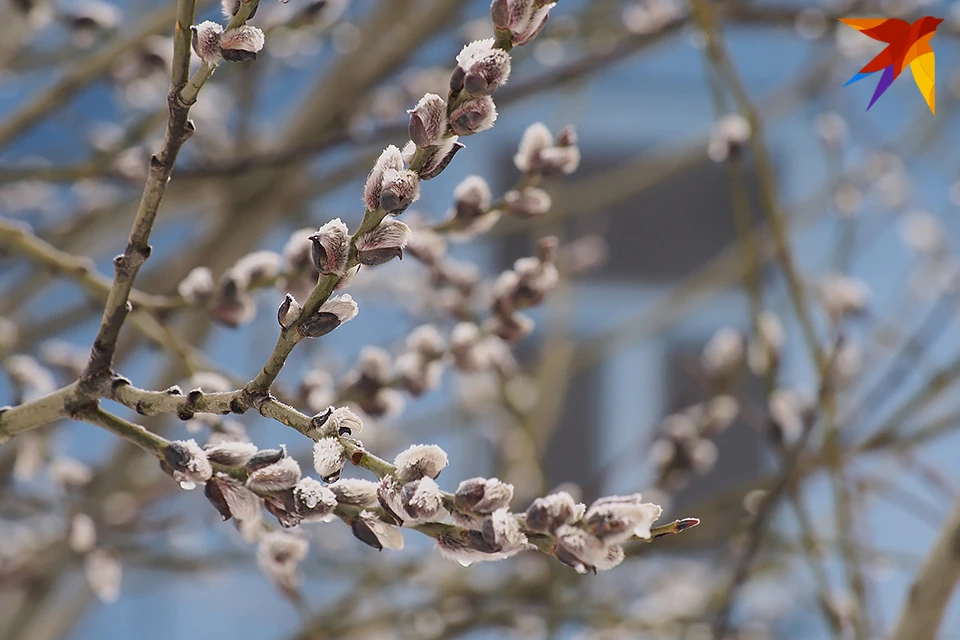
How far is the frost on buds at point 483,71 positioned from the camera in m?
0.36

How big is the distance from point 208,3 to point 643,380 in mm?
2328

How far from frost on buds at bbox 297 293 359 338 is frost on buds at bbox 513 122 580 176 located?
206mm

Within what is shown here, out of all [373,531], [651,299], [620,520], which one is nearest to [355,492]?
[373,531]

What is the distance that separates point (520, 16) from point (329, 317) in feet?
0.46

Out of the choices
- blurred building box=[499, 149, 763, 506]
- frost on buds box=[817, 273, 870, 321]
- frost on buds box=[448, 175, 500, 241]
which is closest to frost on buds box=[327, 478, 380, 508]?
frost on buds box=[448, 175, 500, 241]

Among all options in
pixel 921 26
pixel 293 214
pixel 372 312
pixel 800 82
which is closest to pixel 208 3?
pixel 293 214

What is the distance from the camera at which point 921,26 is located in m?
0.59

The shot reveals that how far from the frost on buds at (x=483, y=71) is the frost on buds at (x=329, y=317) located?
0.10 metres

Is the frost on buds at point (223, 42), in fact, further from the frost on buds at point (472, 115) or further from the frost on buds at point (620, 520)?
the frost on buds at point (620, 520)

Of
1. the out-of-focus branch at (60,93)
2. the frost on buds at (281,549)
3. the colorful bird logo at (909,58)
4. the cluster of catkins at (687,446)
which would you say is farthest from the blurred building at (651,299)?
the frost on buds at (281,549)

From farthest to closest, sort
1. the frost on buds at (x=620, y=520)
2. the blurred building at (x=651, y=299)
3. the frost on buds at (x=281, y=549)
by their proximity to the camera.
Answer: the blurred building at (x=651, y=299) < the frost on buds at (x=281, y=549) < the frost on buds at (x=620, y=520)

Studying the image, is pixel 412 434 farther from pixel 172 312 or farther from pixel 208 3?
pixel 172 312

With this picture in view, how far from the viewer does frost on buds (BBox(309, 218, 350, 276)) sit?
1.23 ft

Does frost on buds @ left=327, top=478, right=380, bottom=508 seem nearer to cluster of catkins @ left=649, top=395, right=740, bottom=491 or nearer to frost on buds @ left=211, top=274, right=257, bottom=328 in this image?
frost on buds @ left=211, top=274, right=257, bottom=328
